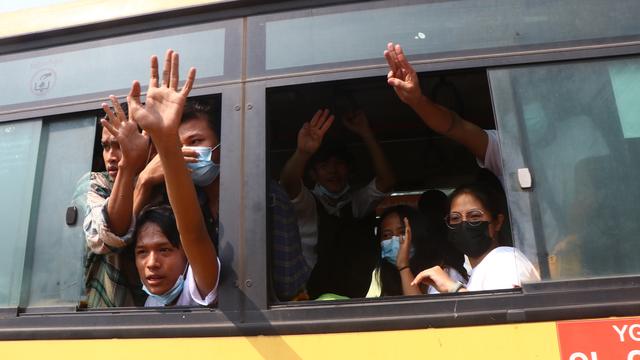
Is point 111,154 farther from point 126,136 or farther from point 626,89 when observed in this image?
point 626,89

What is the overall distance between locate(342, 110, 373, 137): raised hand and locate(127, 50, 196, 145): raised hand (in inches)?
50.1

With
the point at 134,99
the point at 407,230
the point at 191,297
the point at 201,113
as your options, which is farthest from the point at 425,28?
the point at 191,297

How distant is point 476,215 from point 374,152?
0.96 meters

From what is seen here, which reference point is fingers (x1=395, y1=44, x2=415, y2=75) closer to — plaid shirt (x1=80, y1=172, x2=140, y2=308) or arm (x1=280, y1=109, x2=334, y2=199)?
arm (x1=280, y1=109, x2=334, y2=199)

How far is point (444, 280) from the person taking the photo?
6.64 feet

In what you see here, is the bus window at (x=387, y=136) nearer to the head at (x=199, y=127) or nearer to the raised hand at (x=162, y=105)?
the head at (x=199, y=127)

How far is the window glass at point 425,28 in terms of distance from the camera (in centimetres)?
196

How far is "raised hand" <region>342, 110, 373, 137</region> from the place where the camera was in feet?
10.0

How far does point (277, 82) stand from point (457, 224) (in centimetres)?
87

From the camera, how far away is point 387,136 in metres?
3.33

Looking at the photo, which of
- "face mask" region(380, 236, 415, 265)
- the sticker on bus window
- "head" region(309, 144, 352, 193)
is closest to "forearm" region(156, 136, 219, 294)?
"face mask" region(380, 236, 415, 265)

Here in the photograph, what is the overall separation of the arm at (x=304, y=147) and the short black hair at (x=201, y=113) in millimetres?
388

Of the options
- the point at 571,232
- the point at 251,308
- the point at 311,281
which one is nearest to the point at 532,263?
the point at 571,232

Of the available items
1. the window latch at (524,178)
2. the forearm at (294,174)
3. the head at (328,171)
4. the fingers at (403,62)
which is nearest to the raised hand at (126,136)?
the forearm at (294,174)
